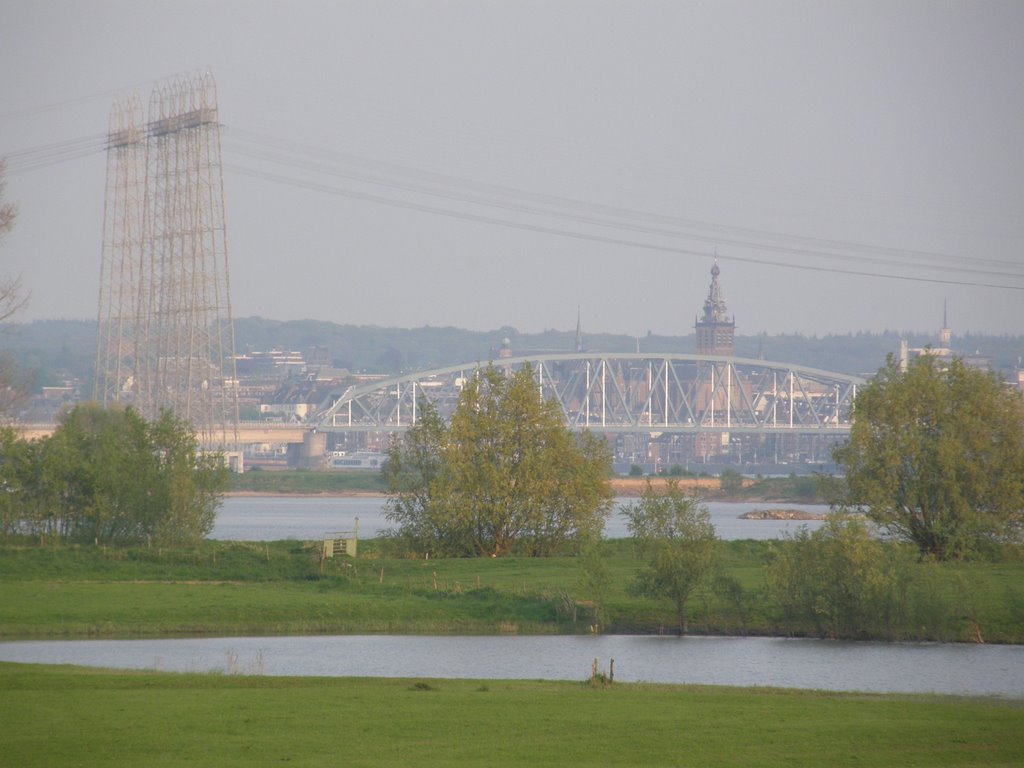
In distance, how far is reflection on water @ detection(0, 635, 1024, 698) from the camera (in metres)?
23.5

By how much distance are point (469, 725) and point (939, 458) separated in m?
23.6

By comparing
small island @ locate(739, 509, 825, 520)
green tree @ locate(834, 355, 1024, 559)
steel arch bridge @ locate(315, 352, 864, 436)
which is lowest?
small island @ locate(739, 509, 825, 520)

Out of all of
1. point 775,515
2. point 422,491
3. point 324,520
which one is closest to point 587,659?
point 422,491

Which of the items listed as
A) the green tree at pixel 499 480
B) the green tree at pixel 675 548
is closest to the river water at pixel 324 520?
the green tree at pixel 499 480

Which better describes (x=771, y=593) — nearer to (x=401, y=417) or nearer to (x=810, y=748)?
(x=810, y=748)

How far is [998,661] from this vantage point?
1037 inches

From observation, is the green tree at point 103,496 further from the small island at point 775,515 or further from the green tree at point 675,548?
the small island at point 775,515

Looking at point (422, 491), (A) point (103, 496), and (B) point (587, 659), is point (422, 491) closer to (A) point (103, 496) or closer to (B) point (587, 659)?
(A) point (103, 496)

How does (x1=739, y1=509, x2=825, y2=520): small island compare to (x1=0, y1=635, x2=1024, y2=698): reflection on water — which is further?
(x1=739, y1=509, x2=825, y2=520): small island

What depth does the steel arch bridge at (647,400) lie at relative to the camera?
147625 mm

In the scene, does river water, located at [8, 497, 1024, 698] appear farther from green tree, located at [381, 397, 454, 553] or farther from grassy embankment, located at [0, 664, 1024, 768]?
green tree, located at [381, 397, 454, 553]

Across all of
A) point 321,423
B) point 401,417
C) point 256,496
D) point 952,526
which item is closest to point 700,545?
point 952,526

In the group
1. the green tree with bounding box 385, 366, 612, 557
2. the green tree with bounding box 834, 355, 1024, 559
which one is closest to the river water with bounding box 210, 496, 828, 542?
the green tree with bounding box 385, 366, 612, 557

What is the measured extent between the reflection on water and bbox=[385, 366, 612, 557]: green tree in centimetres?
1126
